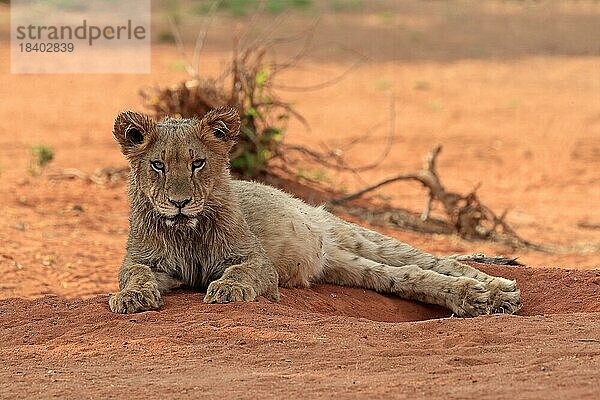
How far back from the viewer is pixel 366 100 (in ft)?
67.4

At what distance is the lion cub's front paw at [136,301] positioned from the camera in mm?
6430

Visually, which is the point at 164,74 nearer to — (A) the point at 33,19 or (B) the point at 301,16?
(A) the point at 33,19

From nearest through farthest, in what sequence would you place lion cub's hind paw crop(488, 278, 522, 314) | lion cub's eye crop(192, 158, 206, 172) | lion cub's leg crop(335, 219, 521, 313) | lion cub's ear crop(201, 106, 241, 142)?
lion cub's eye crop(192, 158, 206, 172)
lion cub's ear crop(201, 106, 241, 142)
lion cub's hind paw crop(488, 278, 522, 314)
lion cub's leg crop(335, 219, 521, 313)

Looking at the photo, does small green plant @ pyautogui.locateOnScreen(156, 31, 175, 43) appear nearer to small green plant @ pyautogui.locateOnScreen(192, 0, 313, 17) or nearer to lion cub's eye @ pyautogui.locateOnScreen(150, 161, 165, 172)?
small green plant @ pyautogui.locateOnScreen(192, 0, 313, 17)

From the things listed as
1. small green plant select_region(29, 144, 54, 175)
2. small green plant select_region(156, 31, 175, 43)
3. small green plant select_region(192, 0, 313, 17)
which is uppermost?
small green plant select_region(192, 0, 313, 17)

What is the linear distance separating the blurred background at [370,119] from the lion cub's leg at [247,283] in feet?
8.01

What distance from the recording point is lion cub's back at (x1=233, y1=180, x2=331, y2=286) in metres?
7.43

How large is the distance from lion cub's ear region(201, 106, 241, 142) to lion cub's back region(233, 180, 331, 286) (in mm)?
629

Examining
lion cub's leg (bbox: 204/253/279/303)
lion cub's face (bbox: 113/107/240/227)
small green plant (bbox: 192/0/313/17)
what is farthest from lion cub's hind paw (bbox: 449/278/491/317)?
small green plant (bbox: 192/0/313/17)

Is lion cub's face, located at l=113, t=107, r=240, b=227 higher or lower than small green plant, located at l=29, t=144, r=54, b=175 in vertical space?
higher

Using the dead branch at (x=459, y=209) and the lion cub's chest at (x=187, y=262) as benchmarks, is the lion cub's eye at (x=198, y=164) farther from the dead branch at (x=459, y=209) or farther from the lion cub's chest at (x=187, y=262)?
the dead branch at (x=459, y=209)

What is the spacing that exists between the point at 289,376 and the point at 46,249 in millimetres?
5189

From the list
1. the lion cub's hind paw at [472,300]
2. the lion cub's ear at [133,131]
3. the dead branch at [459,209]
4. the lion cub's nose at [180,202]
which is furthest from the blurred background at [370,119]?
the lion cub's hind paw at [472,300]

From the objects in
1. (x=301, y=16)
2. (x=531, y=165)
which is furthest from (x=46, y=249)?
(x=301, y=16)
